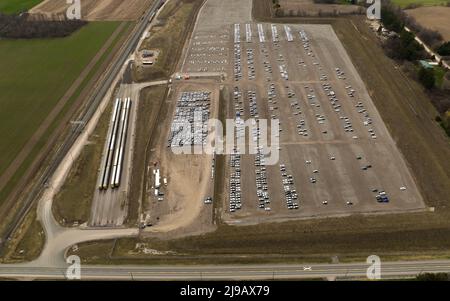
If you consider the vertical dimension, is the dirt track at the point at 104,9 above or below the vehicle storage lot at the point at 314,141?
above

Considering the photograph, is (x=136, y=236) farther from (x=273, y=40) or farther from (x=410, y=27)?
(x=410, y=27)

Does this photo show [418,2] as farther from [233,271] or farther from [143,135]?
[233,271]

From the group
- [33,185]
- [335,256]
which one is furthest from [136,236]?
[335,256]

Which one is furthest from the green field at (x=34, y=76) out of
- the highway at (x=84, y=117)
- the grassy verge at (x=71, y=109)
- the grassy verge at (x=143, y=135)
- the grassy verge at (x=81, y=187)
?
the grassy verge at (x=143, y=135)

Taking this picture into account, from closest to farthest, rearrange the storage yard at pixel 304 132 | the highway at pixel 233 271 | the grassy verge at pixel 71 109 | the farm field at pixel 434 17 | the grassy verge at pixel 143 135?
1. the highway at pixel 233 271
2. the storage yard at pixel 304 132
3. the grassy verge at pixel 143 135
4. the grassy verge at pixel 71 109
5. the farm field at pixel 434 17

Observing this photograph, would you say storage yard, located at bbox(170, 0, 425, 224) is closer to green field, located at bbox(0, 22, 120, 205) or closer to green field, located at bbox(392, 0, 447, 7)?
green field, located at bbox(0, 22, 120, 205)

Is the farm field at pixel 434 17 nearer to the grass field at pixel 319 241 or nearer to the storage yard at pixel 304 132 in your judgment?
the storage yard at pixel 304 132

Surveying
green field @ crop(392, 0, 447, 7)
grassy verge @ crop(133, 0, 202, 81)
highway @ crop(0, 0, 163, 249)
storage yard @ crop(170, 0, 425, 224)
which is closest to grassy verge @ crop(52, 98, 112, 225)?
highway @ crop(0, 0, 163, 249)

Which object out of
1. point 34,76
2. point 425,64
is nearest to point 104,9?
point 34,76
